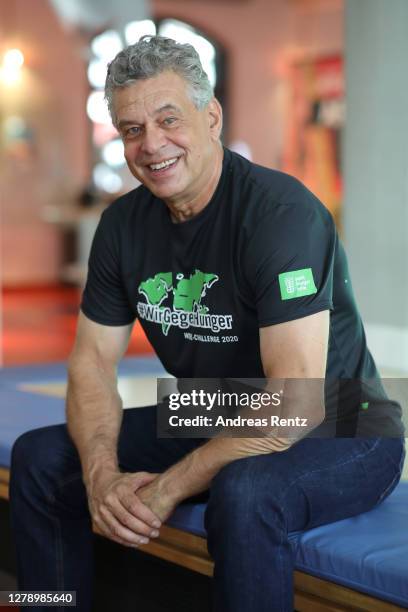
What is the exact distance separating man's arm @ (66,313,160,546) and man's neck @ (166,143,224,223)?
31 centimetres

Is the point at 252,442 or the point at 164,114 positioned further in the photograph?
the point at 164,114

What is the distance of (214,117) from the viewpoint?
1.93 m

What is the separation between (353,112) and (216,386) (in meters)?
3.08

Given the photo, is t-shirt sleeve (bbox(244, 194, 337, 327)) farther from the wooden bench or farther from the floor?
the floor

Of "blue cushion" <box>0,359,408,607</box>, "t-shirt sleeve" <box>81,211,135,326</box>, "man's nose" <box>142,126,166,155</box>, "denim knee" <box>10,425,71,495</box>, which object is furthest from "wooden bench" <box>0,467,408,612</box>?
"man's nose" <box>142,126,166,155</box>

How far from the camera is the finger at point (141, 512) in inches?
68.0

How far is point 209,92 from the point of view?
74.2 inches

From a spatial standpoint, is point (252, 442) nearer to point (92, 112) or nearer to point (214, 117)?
point (214, 117)

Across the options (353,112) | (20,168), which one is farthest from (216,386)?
(20,168)

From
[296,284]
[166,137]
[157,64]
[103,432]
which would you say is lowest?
[103,432]

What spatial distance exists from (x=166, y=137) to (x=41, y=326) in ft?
18.3

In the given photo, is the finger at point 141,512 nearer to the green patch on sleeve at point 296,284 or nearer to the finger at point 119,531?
the finger at point 119,531

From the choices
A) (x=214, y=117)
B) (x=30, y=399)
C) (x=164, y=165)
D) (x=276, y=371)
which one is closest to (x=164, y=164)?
(x=164, y=165)

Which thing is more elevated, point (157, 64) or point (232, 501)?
point (157, 64)
